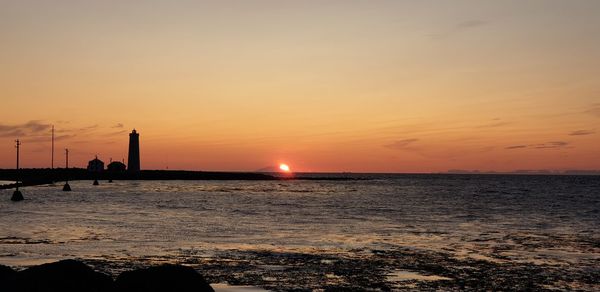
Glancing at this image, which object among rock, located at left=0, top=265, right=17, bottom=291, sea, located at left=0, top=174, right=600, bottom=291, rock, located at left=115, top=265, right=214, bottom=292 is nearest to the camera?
rock, located at left=115, top=265, right=214, bottom=292

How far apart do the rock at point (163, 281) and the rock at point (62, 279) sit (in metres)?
0.65

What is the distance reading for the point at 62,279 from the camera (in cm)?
1388

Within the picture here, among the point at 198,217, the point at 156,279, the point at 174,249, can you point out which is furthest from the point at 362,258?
the point at 198,217

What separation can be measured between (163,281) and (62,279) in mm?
2476

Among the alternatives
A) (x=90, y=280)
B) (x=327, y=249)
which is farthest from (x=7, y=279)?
(x=327, y=249)

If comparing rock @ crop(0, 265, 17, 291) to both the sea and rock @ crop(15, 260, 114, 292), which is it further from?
the sea

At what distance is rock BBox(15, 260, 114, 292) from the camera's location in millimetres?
13672

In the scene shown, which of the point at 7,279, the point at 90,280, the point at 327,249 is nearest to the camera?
the point at 7,279

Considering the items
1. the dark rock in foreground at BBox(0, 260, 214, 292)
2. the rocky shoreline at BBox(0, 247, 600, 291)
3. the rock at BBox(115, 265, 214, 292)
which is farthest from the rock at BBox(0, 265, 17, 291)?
the rocky shoreline at BBox(0, 247, 600, 291)

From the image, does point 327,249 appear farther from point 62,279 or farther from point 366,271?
point 62,279

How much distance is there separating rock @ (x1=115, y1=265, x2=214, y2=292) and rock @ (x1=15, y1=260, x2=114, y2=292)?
653mm

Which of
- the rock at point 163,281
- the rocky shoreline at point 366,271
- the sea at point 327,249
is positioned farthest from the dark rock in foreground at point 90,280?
the sea at point 327,249

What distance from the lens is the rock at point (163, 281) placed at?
13250mm

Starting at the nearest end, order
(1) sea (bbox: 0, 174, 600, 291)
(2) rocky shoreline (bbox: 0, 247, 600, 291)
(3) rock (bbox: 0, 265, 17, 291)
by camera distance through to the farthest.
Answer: (3) rock (bbox: 0, 265, 17, 291) → (2) rocky shoreline (bbox: 0, 247, 600, 291) → (1) sea (bbox: 0, 174, 600, 291)
